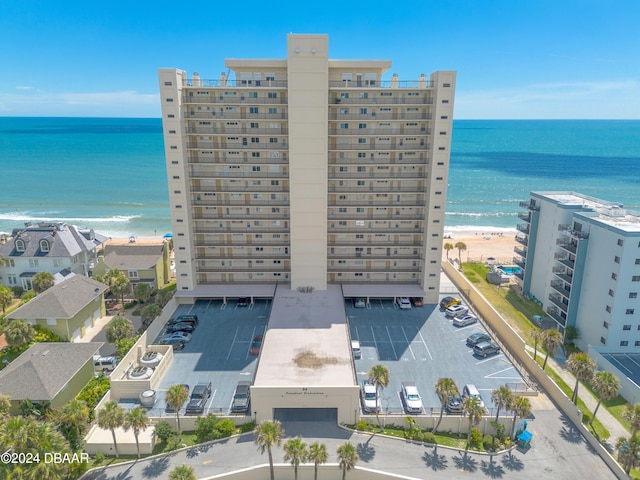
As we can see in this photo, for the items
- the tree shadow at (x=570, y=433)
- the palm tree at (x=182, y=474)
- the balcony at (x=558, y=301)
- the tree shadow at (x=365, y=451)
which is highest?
the balcony at (x=558, y=301)

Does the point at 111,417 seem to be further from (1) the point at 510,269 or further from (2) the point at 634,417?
(1) the point at 510,269

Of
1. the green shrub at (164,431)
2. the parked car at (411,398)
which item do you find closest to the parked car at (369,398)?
the parked car at (411,398)

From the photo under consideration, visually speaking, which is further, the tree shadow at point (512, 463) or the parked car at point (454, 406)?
the parked car at point (454, 406)

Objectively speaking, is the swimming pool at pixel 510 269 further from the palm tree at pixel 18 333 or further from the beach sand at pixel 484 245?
the palm tree at pixel 18 333

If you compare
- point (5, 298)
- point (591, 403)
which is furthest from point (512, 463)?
point (5, 298)

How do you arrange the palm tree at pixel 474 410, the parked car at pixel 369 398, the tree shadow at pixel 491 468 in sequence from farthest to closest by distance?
the parked car at pixel 369 398
the palm tree at pixel 474 410
the tree shadow at pixel 491 468
